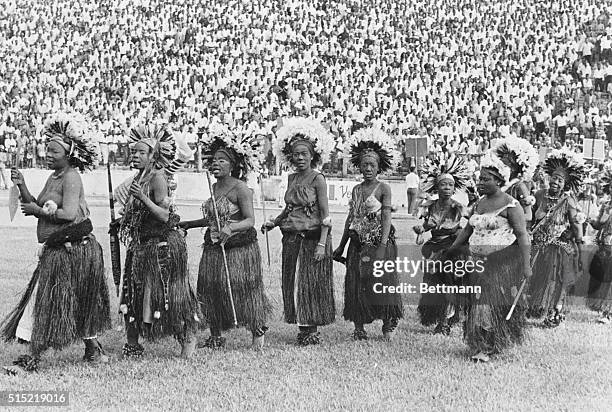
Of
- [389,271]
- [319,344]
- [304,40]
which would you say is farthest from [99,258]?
[304,40]

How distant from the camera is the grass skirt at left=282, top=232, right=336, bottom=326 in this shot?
5.96m

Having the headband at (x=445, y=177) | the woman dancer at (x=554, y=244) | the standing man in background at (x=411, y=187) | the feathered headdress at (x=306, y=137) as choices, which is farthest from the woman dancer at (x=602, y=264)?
the standing man in background at (x=411, y=187)

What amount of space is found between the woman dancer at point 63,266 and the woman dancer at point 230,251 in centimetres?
86

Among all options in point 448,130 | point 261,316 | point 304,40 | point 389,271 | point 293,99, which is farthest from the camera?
point 304,40

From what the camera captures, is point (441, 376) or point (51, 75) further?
point (51, 75)

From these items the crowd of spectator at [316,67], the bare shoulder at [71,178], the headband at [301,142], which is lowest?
the bare shoulder at [71,178]

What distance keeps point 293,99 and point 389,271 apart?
53.1 feet

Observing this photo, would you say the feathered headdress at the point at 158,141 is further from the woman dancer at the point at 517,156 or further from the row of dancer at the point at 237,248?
the woman dancer at the point at 517,156

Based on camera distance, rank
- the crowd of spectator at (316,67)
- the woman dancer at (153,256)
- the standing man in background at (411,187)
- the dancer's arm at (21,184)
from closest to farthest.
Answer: the dancer's arm at (21,184), the woman dancer at (153,256), the standing man in background at (411,187), the crowd of spectator at (316,67)

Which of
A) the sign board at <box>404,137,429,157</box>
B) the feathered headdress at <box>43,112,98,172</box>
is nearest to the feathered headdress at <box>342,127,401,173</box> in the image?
the feathered headdress at <box>43,112,98,172</box>

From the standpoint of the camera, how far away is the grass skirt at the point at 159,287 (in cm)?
525

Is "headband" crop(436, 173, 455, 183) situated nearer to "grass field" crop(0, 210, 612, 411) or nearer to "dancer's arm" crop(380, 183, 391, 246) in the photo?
"dancer's arm" crop(380, 183, 391, 246)

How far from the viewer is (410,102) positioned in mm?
20547

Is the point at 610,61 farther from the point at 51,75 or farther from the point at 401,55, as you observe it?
the point at 51,75
